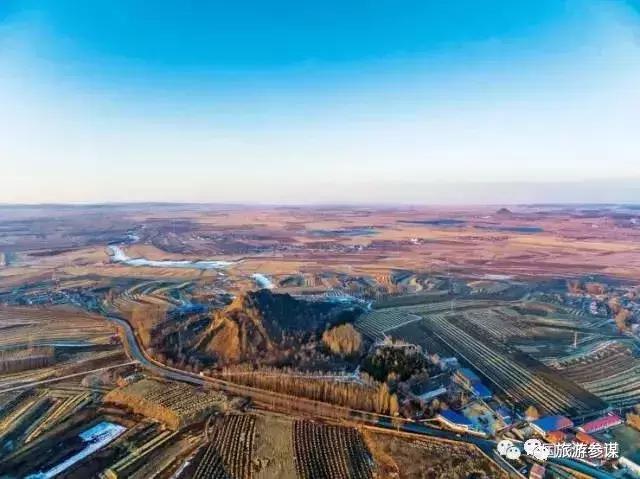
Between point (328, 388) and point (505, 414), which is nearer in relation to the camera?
point (505, 414)

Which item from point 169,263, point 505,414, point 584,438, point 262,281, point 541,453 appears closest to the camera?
point 541,453

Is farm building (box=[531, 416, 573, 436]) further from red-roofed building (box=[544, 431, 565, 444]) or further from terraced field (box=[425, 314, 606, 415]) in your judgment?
terraced field (box=[425, 314, 606, 415])

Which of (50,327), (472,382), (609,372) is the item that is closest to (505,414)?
(472,382)

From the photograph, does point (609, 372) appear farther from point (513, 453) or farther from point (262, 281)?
point (262, 281)

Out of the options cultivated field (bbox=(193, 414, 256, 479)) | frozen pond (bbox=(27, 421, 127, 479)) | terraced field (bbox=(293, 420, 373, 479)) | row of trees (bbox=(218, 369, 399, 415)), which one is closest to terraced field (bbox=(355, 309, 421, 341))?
row of trees (bbox=(218, 369, 399, 415))

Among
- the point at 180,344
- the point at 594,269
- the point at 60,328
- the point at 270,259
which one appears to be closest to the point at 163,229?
the point at 270,259
